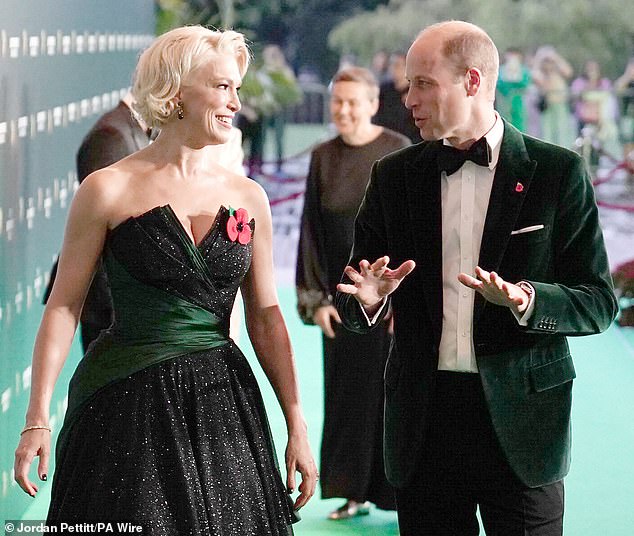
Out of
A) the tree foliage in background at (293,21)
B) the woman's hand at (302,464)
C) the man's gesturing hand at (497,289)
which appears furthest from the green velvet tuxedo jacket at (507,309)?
the tree foliage in background at (293,21)

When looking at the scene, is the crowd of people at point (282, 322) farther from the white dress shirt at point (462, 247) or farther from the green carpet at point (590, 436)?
the green carpet at point (590, 436)

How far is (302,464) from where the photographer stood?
324cm

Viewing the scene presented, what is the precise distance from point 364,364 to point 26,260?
1559 mm

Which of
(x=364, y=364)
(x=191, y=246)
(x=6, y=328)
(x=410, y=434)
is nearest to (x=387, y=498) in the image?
(x=364, y=364)

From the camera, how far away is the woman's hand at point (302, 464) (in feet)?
10.6

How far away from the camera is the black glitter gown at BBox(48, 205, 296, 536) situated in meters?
3.07

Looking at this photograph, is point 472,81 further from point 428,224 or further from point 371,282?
point 371,282

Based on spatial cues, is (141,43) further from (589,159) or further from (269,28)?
(589,159)

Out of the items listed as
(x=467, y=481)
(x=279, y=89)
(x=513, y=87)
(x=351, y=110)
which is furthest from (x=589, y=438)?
(x=279, y=89)

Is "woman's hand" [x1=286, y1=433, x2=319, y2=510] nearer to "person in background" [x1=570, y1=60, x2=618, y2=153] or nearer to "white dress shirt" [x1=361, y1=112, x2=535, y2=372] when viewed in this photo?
"white dress shirt" [x1=361, y1=112, x2=535, y2=372]

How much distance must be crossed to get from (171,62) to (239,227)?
43 centimetres

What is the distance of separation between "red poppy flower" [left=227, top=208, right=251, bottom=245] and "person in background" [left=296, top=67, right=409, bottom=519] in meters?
2.49

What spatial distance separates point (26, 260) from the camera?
18.0ft

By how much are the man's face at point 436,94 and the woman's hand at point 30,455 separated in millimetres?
1188
